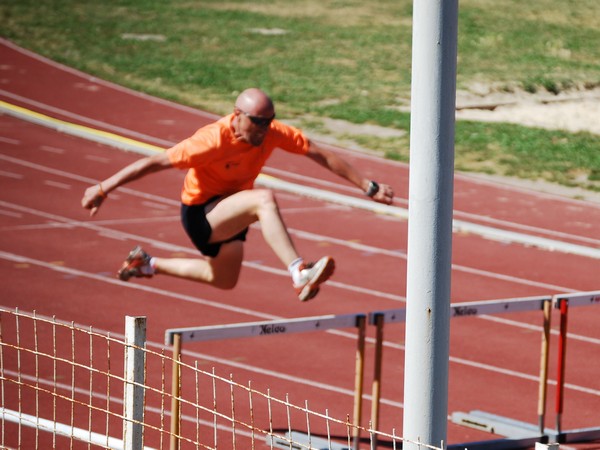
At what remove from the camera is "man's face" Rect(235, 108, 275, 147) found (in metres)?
8.12

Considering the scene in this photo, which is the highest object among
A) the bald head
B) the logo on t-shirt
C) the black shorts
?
the bald head

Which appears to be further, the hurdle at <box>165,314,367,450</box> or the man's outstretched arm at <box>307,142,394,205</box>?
the man's outstretched arm at <box>307,142,394,205</box>

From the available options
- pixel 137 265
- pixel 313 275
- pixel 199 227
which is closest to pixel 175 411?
pixel 313 275

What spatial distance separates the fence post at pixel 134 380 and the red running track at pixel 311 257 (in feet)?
12.2

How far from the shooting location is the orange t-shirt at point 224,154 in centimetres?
821

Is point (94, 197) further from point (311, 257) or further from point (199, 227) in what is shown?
point (311, 257)

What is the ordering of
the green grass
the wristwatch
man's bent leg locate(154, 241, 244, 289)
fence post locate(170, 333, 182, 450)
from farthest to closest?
the green grass < man's bent leg locate(154, 241, 244, 289) < the wristwatch < fence post locate(170, 333, 182, 450)

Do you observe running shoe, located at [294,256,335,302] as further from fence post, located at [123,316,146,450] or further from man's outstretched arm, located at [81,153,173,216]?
fence post, located at [123,316,146,450]

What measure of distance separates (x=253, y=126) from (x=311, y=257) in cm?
601

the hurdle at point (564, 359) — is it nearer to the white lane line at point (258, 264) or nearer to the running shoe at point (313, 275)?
the running shoe at point (313, 275)

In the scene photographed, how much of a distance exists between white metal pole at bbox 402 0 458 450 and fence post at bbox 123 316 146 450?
3.69ft

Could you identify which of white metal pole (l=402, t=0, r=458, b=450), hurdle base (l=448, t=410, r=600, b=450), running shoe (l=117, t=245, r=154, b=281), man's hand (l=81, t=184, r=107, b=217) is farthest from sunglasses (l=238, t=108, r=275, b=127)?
white metal pole (l=402, t=0, r=458, b=450)

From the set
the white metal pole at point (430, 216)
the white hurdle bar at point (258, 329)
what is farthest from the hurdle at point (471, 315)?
the white metal pole at point (430, 216)

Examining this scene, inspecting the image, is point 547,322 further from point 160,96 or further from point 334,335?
point 160,96
